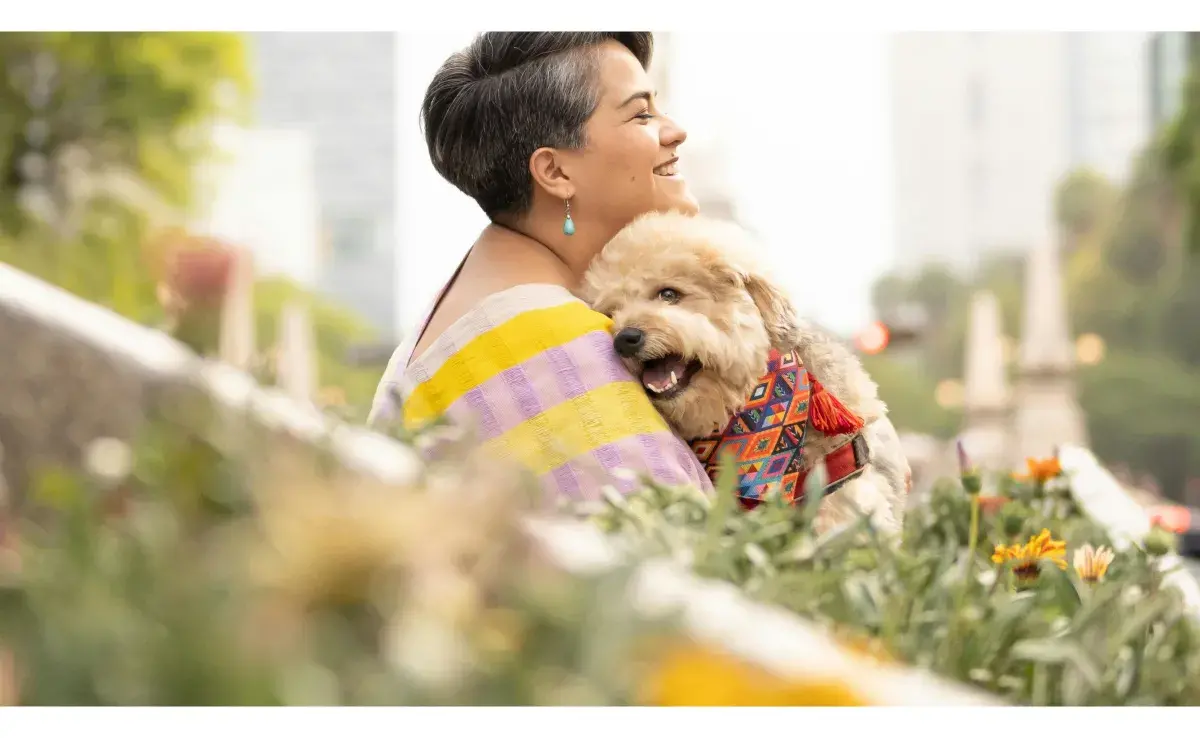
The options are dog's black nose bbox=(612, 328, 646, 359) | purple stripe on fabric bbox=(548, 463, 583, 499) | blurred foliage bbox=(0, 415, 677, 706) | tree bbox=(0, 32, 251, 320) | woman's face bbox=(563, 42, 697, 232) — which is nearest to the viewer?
blurred foliage bbox=(0, 415, 677, 706)

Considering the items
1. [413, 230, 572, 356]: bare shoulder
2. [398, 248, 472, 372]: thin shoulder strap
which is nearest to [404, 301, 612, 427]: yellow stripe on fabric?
[413, 230, 572, 356]: bare shoulder

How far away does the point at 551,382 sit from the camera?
300 cm

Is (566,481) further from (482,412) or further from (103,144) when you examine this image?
(103,144)

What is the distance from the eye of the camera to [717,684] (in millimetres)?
1072

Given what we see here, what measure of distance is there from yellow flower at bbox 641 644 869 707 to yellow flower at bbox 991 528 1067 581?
54.1 inches

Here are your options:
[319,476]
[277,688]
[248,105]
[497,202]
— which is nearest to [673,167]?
[497,202]

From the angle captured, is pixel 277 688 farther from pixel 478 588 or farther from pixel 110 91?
pixel 110 91

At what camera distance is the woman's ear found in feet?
11.3

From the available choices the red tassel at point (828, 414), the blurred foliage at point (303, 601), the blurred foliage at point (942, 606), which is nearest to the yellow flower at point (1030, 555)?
the blurred foliage at point (942, 606)

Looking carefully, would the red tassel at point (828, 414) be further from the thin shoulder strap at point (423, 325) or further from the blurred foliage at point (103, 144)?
the blurred foliage at point (103, 144)

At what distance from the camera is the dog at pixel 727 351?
10.5 ft

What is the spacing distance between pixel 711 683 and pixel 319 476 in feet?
1.35

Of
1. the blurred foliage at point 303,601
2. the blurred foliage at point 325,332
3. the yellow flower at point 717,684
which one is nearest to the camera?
the blurred foliage at point 303,601

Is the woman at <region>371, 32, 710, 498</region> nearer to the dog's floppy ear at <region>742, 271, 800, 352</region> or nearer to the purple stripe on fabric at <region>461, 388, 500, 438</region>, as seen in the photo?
the purple stripe on fabric at <region>461, 388, 500, 438</region>
